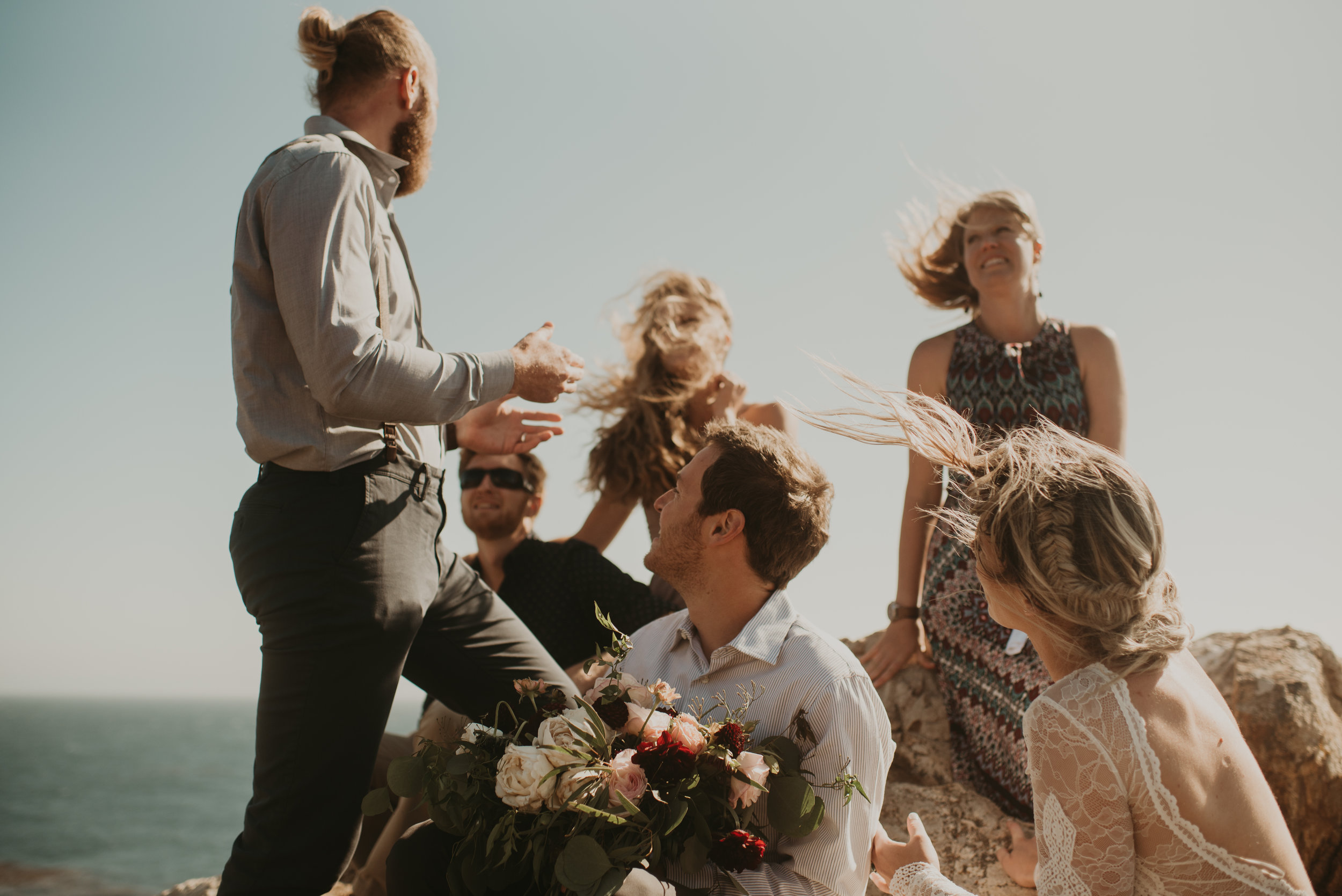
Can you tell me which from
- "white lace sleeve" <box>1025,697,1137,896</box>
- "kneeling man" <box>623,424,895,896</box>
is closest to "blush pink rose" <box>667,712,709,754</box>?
"kneeling man" <box>623,424,895,896</box>

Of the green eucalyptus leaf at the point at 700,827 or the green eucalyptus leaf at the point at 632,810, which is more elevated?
the green eucalyptus leaf at the point at 632,810

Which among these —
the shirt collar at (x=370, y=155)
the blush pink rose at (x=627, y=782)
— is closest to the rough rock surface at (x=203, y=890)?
the blush pink rose at (x=627, y=782)

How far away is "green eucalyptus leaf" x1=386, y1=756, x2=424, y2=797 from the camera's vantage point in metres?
2.26

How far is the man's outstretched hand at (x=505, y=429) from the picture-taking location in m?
3.46

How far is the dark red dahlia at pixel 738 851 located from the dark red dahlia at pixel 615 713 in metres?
0.38

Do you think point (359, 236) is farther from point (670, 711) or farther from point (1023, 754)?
point (1023, 754)

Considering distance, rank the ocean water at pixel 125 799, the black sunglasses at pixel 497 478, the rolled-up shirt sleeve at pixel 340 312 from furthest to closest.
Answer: the ocean water at pixel 125 799
the black sunglasses at pixel 497 478
the rolled-up shirt sleeve at pixel 340 312

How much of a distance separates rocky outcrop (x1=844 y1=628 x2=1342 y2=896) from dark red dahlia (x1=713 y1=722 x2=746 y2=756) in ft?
7.06

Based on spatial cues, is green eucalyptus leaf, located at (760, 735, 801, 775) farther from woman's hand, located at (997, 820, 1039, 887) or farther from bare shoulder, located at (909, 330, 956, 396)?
bare shoulder, located at (909, 330, 956, 396)

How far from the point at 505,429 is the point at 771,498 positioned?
1.14 meters

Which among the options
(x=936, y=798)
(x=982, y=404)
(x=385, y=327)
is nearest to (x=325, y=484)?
(x=385, y=327)

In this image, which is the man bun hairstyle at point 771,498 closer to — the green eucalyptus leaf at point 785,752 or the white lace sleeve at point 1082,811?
the green eucalyptus leaf at point 785,752

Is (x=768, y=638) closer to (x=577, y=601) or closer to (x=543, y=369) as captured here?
(x=543, y=369)

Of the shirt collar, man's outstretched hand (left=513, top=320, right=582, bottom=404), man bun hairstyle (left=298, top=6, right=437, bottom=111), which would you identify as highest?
man bun hairstyle (left=298, top=6, right=437, bottom=111)
